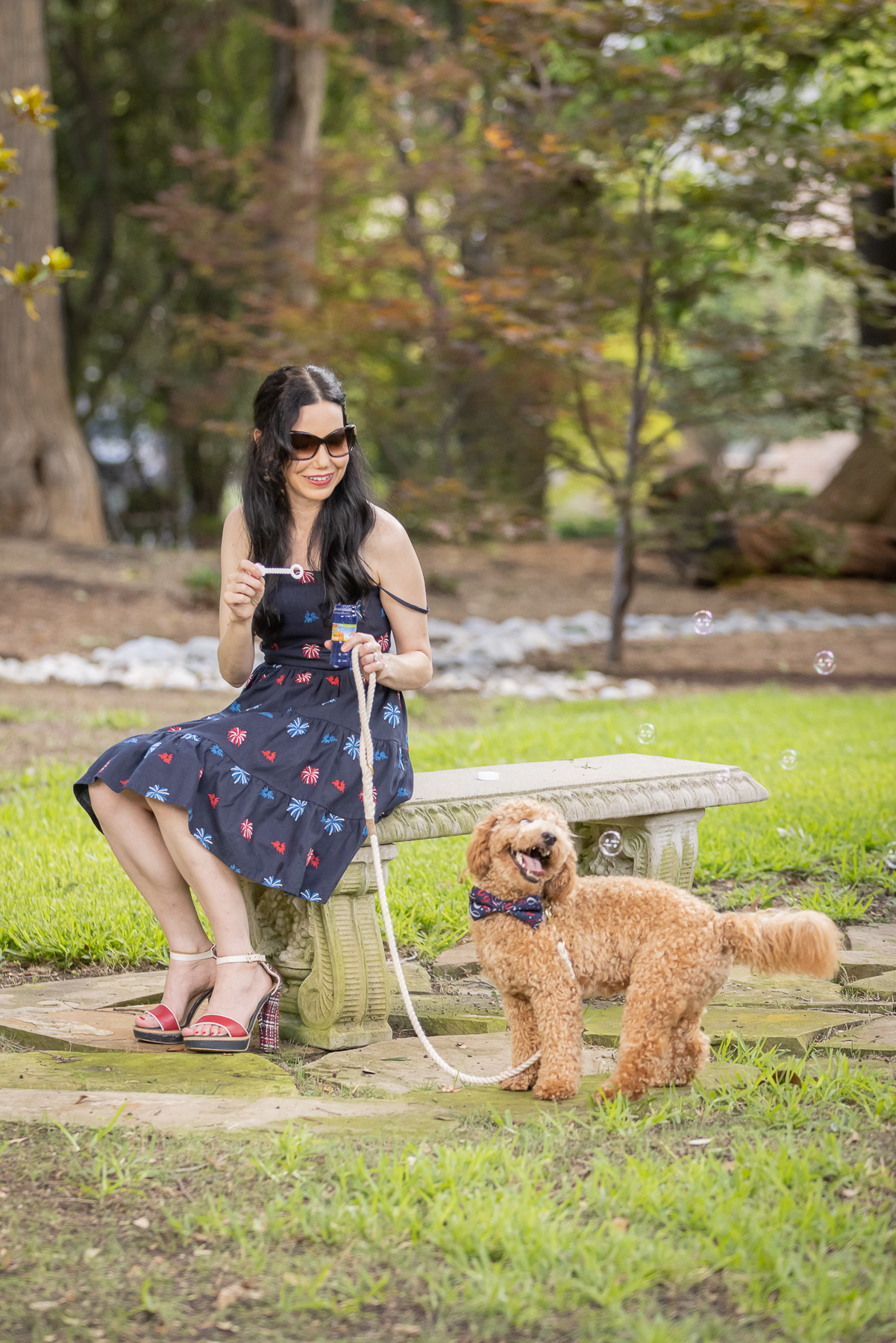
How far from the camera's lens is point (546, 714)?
815cm

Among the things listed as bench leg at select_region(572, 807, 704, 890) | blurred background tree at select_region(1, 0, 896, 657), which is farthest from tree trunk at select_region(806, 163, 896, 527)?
bench leg at select_region(572, 807, 704, 890)

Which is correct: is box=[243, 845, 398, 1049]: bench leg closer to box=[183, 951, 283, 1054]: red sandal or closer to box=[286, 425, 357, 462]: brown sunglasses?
box=[183, 951, 283, 1054]: red sandal

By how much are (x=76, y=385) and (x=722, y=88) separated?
13.3 m

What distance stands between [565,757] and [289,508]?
2970mm

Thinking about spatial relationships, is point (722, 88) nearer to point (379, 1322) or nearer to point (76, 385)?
point (379, 1322)

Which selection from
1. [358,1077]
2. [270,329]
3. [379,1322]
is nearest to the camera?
[379,1322]

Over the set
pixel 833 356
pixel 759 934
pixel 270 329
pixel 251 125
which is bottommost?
pixel 759 934

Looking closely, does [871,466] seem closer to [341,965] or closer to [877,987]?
[877,987]

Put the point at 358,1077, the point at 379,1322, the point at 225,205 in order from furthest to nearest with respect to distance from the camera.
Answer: the point at 225,205 → the point at 358,1077 → the point at 379,1322

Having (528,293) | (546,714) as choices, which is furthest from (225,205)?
(546,714)

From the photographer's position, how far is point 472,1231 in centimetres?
221

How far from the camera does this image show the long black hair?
11.5 ft

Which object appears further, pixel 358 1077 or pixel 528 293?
pixel 528 293

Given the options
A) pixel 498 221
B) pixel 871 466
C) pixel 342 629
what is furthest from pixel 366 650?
pixel 871 466
